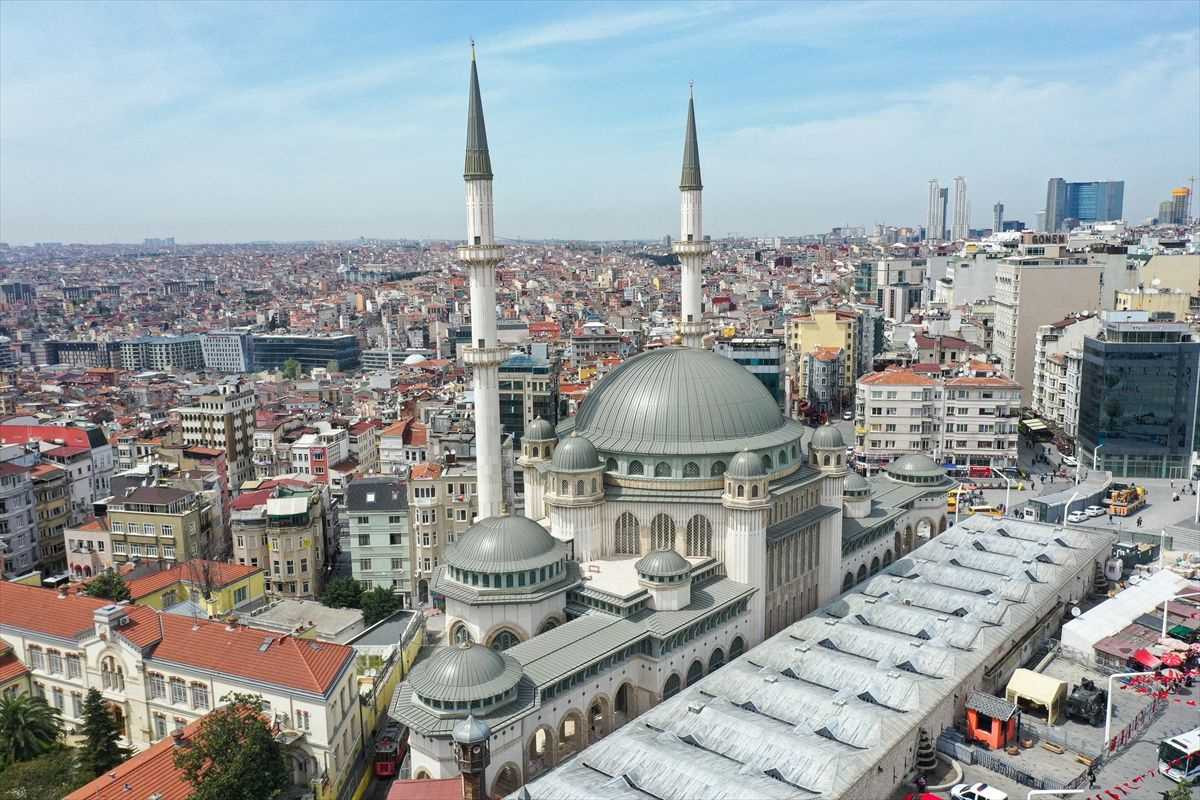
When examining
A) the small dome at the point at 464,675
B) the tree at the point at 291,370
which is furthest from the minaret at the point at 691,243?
the tree at the point at 291,370

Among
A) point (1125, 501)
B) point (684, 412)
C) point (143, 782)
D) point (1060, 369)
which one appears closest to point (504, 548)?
point (684, 412)

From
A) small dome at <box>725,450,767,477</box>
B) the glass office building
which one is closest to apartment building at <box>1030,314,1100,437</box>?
the glass office building

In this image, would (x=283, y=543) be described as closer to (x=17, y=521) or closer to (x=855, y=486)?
Result: (x=17, y=521)

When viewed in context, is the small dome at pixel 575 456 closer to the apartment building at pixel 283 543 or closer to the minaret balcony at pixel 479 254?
the minaret balcony at pixel 479 254

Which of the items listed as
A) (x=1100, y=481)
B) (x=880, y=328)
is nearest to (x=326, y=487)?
(x=1100, y=481)

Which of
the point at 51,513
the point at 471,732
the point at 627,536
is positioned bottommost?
the point at 51,513
